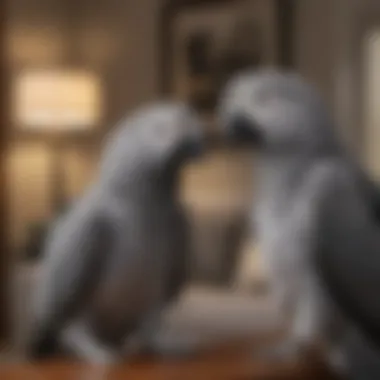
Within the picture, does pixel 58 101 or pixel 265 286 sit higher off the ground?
pixel 58 101

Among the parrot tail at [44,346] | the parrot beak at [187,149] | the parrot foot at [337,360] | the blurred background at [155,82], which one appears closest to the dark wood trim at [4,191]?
the blurred background at [155,82]

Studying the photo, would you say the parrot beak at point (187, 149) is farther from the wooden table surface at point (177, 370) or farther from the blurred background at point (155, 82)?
the wooden table surface at point (177, 370)

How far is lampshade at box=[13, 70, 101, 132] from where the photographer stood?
1.05 meters

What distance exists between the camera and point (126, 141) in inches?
34.7

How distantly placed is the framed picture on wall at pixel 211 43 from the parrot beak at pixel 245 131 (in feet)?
0.38

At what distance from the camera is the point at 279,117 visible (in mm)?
854

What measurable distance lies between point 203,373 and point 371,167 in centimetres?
29

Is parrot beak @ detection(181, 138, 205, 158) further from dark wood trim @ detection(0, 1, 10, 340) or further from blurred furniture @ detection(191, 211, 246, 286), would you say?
dark wood trim @ detection(0, 1, 10, 340)

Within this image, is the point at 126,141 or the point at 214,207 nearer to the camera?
the point at 126,141

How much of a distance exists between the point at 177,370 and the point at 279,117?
0.27m

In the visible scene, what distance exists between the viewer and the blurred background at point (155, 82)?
0.93m

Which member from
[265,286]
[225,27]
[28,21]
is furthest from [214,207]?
[28,21]

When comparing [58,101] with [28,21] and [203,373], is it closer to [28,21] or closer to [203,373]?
[28,21]

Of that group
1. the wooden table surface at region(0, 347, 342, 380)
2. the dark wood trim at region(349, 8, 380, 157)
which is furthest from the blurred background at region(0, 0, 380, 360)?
the wooden table surface at region(0, 347, 342, 380)
